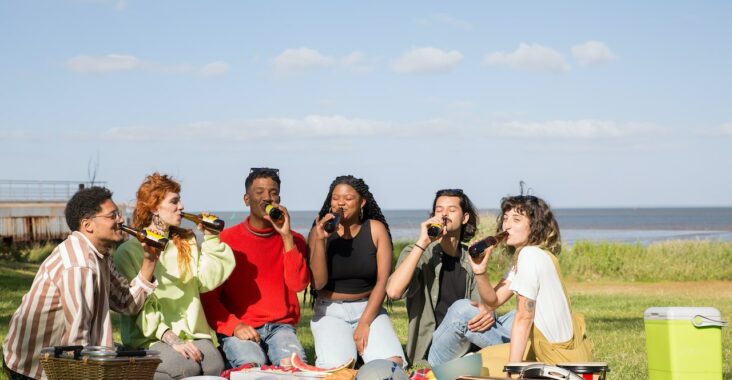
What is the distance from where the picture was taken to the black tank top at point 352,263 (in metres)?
7.26

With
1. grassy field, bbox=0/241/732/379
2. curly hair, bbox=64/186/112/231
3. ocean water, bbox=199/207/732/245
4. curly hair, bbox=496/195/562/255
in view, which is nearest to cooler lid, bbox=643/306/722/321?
curly hair, bbox=496/195/562/255

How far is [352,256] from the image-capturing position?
7258 millimetres

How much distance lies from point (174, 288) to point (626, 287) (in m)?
15.0

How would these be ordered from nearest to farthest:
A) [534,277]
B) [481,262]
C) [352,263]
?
[534,277] → [481,262] → [352,263]

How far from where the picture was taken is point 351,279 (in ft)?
24.0

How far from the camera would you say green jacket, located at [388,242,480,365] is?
7371 millimetres

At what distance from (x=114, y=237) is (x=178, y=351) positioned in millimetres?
1077

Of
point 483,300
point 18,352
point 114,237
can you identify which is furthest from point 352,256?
point 18,352

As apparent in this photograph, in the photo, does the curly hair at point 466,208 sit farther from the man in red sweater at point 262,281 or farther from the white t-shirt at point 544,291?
the white t-shirt at point 544,291

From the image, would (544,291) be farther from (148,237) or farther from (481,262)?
(148,237)

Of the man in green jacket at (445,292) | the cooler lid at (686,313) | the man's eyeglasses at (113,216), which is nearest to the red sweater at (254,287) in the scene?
the man in green jacket at (445,292)

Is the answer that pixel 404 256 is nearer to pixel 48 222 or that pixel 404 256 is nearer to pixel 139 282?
pixel 139 282

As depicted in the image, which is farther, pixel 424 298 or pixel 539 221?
pixel 424 298

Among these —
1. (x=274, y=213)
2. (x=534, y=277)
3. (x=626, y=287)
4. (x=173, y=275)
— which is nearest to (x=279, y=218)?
(x=274, y=213)
